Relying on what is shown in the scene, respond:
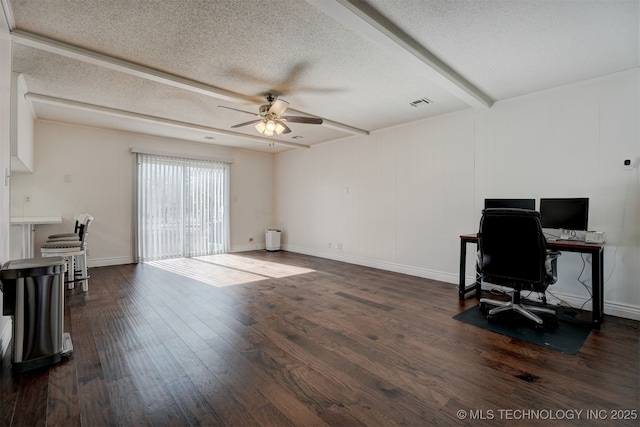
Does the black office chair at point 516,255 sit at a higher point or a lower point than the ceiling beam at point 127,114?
lower

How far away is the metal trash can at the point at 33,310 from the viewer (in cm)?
196

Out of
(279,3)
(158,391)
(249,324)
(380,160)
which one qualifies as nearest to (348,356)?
(249,324)

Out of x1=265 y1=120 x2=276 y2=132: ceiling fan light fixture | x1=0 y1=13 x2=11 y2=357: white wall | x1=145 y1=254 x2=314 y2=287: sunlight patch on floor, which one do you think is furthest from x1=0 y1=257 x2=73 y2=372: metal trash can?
x1=265 y1=120 x2=276 y2=132: ceiling fan light fixture

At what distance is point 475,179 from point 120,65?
4.43 m

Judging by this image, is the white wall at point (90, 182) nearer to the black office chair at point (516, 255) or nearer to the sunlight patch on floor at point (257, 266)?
the sunlight patch on floor at point (257, 266)

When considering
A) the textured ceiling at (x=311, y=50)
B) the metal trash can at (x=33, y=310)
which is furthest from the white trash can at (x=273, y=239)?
the metal trash can at (x=33, y=310)

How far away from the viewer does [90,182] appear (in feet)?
17.3

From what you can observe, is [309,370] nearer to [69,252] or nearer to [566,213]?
[566,213]

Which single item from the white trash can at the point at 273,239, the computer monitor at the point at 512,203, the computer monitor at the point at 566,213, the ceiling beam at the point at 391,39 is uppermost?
the ceiling beam at the point at 391,39

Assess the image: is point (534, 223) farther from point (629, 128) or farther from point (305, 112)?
point (305, 112)

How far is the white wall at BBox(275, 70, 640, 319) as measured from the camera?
3.04 m

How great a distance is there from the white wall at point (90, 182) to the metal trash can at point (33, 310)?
3.56 metres

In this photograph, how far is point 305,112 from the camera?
4418 mm

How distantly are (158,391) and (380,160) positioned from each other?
4.62 meters
